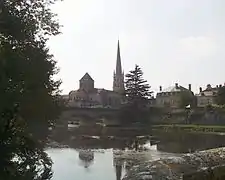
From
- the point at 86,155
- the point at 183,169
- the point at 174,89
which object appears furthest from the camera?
the point at 174,89

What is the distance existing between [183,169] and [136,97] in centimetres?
8632

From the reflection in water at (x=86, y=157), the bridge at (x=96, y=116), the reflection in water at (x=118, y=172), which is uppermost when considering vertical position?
the bridge at (x=96, y=116)

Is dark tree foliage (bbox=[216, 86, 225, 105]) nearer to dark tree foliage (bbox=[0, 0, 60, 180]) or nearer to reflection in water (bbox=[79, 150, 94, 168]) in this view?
reflection in water (bbox=[79, 150, 94, 168])

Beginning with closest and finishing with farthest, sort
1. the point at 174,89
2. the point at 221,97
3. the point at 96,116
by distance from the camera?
1. the point at 96,116
2. the point at 221,97
3. the point at 174,89

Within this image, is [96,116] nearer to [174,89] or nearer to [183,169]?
[174,89]

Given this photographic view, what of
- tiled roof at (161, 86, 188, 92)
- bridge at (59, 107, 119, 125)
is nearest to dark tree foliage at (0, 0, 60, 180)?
bridge at (59, 107, 119, 125)

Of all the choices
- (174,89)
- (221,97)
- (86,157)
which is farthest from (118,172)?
(174,89)

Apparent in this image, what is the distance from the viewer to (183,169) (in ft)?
19.8

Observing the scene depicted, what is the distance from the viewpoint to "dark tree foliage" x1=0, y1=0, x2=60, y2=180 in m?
10.4

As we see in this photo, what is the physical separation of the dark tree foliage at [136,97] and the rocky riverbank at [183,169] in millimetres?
83906

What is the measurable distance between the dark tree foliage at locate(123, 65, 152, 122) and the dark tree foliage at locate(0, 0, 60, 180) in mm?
77405

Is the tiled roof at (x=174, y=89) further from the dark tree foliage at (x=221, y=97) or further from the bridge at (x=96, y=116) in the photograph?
the bridge at (x=96, y=116)

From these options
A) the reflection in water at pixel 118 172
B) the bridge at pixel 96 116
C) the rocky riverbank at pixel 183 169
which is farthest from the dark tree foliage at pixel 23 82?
Result: the bridge at pixel 96 116

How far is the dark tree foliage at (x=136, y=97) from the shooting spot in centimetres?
9144
